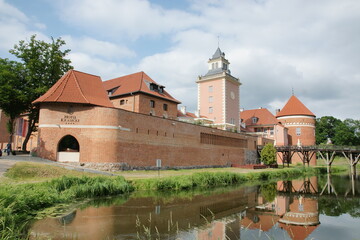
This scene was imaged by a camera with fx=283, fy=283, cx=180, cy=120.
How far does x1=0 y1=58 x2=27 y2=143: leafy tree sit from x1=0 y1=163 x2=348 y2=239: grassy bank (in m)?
10.9

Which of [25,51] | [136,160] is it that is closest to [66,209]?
[136,160]

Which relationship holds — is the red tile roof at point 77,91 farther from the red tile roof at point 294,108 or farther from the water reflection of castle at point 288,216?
the red tile roof at point 294,108

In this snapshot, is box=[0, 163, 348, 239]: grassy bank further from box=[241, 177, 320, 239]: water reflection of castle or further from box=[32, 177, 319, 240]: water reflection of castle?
box=[241, 177, 320, 239]: water reflection of castle

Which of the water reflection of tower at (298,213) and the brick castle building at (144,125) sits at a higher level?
the brick castle building at (144,125)

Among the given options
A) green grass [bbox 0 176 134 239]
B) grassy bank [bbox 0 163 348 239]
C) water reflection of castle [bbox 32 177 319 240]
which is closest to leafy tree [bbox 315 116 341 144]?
grassy bank [bbox 0 163 348 239]

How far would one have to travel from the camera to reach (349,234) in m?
9.55

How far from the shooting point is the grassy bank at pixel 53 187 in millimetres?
9207

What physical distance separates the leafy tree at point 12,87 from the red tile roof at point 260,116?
36.5 m

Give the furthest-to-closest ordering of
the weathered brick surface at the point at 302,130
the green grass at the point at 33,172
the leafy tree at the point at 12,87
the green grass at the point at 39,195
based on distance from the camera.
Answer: the weathered brick surface at the point at 302,130 → the leafy tree at the point at 12,87 → the green grass at the point at 33,172 → the green grass at the point at 39,195

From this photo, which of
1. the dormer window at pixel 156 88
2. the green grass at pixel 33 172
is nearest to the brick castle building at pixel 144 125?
the dormer window at pixel 156 88

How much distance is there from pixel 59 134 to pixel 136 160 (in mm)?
6429

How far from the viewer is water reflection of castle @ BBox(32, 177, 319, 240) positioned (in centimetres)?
874

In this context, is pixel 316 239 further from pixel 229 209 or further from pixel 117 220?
pixel 117 220

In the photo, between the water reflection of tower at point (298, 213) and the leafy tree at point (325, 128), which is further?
the leafy tree at point (325, 128)
